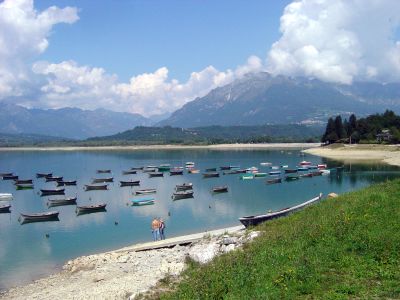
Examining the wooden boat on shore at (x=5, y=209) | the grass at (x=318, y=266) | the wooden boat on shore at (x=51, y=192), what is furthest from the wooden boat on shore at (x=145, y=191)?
the grass at (x=318, y=266)

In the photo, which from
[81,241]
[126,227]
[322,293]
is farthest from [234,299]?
[126,227]

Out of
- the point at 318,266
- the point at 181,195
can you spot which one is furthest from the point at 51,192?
the point at 318,266

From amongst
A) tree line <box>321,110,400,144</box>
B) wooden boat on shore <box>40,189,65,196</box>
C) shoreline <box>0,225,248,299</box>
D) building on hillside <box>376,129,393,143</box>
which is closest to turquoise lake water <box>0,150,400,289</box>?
wooden boat on shore <box>40,189,65,196</box>

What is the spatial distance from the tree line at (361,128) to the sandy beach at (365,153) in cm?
699

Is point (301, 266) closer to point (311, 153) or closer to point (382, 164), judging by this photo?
point (382, 164)

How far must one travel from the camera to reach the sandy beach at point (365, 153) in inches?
4719

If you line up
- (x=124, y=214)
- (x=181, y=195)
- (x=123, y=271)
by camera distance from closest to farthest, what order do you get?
1. (x=123, y=271)
2. (x=124, y=214)
3. (x=181, y=195)

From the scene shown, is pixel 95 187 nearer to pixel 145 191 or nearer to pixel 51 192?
pixel 51 192

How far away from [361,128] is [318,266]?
153 meters

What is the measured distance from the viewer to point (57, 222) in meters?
55.6

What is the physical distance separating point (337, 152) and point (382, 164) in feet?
137

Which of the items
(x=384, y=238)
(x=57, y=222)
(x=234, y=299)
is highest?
(x=384, y=238)

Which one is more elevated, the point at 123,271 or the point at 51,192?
the point at 123,271

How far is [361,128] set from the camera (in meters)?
158
